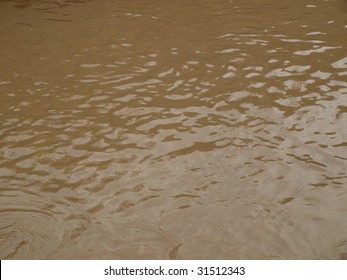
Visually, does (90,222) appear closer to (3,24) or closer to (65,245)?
(65,245)

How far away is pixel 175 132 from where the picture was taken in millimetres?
4465

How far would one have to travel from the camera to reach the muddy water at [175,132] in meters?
3.43

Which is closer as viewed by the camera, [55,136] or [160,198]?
[160,198]

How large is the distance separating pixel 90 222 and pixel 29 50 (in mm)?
3186

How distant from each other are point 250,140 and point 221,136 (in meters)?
0.28

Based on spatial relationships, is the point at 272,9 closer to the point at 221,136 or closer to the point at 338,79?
the point at 338,79

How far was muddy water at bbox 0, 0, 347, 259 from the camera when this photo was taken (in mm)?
3432

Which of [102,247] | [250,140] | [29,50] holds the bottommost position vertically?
[102,247]

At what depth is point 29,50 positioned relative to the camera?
5867 millimetres

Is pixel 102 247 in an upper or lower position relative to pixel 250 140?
lower
